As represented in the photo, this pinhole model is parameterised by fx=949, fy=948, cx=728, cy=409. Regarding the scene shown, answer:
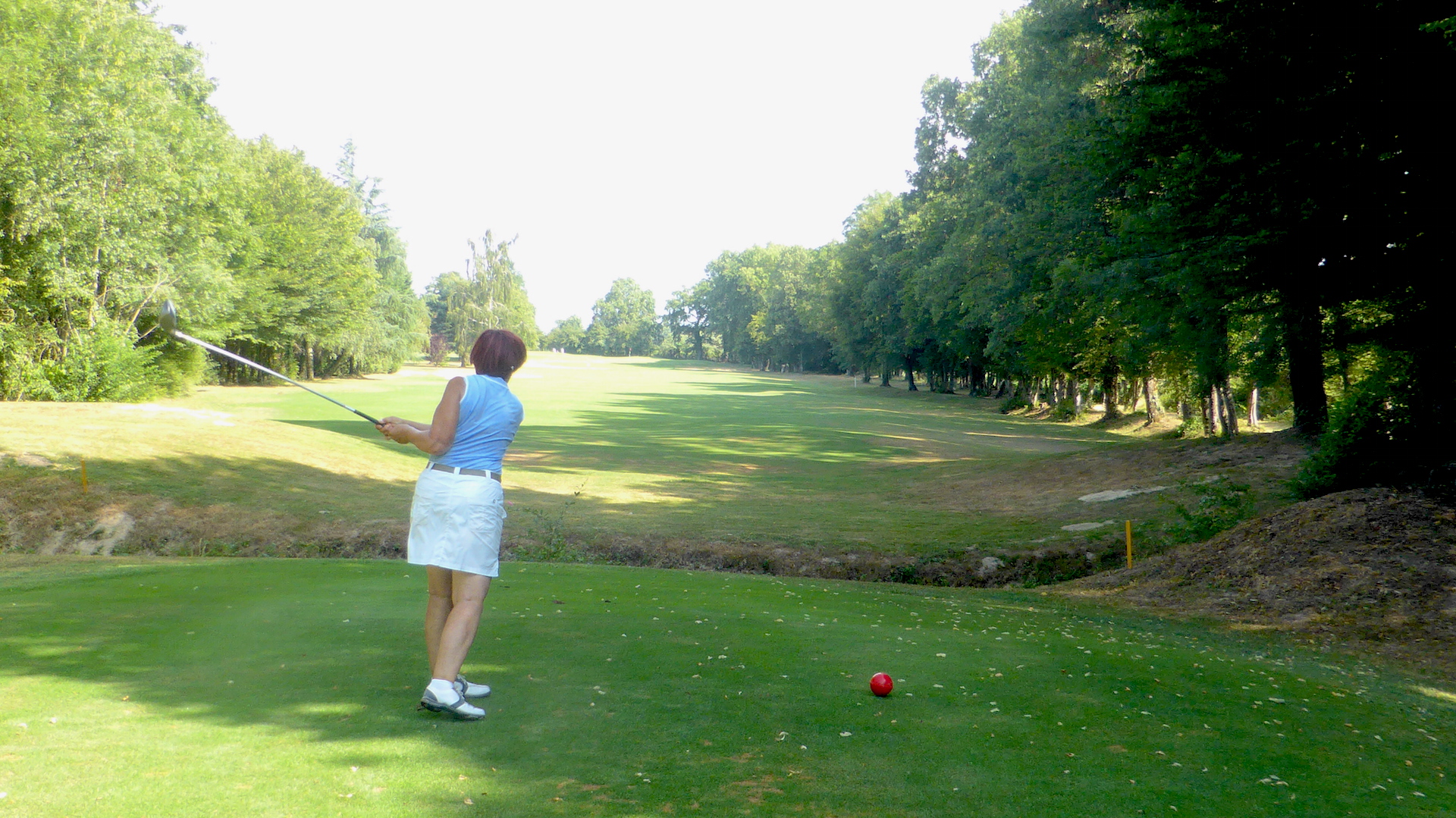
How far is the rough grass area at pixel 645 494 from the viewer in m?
17.1

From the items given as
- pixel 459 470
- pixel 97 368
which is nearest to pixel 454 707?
pixel 459 470

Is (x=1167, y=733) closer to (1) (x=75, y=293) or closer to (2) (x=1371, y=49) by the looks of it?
(2) (x=1371, y=49)

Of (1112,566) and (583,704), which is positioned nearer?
(583,704)

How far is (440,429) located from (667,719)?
2.11m

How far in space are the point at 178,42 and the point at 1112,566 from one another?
5458 cm

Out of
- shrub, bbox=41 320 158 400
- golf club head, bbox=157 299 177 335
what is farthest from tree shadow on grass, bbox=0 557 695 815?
shrub, bbox=41 320 158 400

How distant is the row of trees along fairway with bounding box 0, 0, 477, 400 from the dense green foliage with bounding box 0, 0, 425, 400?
61mm

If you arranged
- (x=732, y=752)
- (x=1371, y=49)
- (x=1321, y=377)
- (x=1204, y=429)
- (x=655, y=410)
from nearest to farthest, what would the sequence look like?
(x=732, y=752)
(x=1371, y=49)
(x=1321, y=377)
(x=1204, y=429)
(x=655, y=410)

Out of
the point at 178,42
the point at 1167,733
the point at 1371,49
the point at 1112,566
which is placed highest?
the point at 178,42

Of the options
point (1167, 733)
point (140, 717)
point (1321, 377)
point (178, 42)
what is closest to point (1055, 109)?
point (1321, 377)

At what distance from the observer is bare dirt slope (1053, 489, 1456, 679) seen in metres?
10.6

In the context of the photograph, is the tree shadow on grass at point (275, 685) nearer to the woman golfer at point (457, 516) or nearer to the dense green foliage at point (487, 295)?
the woman golfer at point (457, 516)

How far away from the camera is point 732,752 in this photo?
16.3 feet

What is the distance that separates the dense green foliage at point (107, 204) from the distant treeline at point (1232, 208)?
3293 cm
